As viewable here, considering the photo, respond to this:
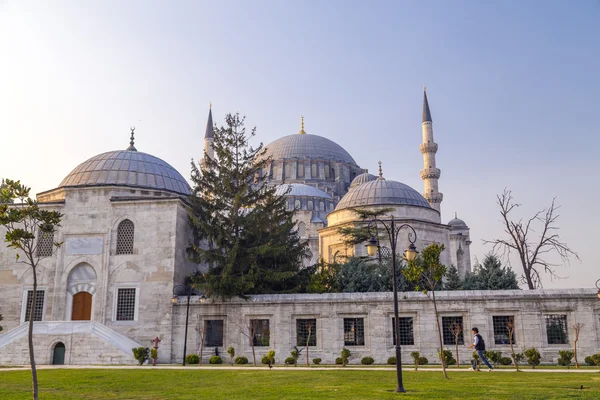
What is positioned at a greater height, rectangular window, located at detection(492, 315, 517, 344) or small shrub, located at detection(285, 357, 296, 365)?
rectangular window, located at detection(492, 315, 517, 344)

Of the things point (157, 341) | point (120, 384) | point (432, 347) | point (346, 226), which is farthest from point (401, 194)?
point (120, 384)

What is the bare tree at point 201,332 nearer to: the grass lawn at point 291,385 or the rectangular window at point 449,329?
the grass lawn at point 291,385

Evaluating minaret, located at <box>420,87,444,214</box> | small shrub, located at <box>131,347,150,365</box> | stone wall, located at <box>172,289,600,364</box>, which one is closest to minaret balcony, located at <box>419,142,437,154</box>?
minaret, located at <box>420,87,444,214</box>

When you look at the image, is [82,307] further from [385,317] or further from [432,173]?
[432,173]

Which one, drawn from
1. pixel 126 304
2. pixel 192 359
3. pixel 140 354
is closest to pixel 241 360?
pixel 192 359

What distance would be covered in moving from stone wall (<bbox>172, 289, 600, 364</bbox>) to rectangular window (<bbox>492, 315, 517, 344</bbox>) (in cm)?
19

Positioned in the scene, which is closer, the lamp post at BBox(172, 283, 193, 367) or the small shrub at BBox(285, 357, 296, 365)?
the small shrub at BBox(285, 357, 296, 365)

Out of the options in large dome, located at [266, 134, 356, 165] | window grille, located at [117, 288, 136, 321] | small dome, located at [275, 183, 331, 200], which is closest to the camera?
window grille, located at [117, 288, 136, 321]

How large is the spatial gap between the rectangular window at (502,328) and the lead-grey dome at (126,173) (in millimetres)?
16429

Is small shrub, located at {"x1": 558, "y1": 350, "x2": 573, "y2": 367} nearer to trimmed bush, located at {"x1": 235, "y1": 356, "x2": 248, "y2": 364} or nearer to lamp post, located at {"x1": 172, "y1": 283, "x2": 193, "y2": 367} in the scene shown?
trimmed bush, located at {"x1": 235, "y1": 356, "x2": 248, "y2": 364}

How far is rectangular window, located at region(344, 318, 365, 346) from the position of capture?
21703mm

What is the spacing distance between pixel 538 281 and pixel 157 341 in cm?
1868

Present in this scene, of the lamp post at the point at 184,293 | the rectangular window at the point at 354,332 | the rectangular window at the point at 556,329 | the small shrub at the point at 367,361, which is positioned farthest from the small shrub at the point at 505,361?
the lamp post at the point at 184,293

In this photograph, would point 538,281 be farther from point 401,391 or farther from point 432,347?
point 401,391
